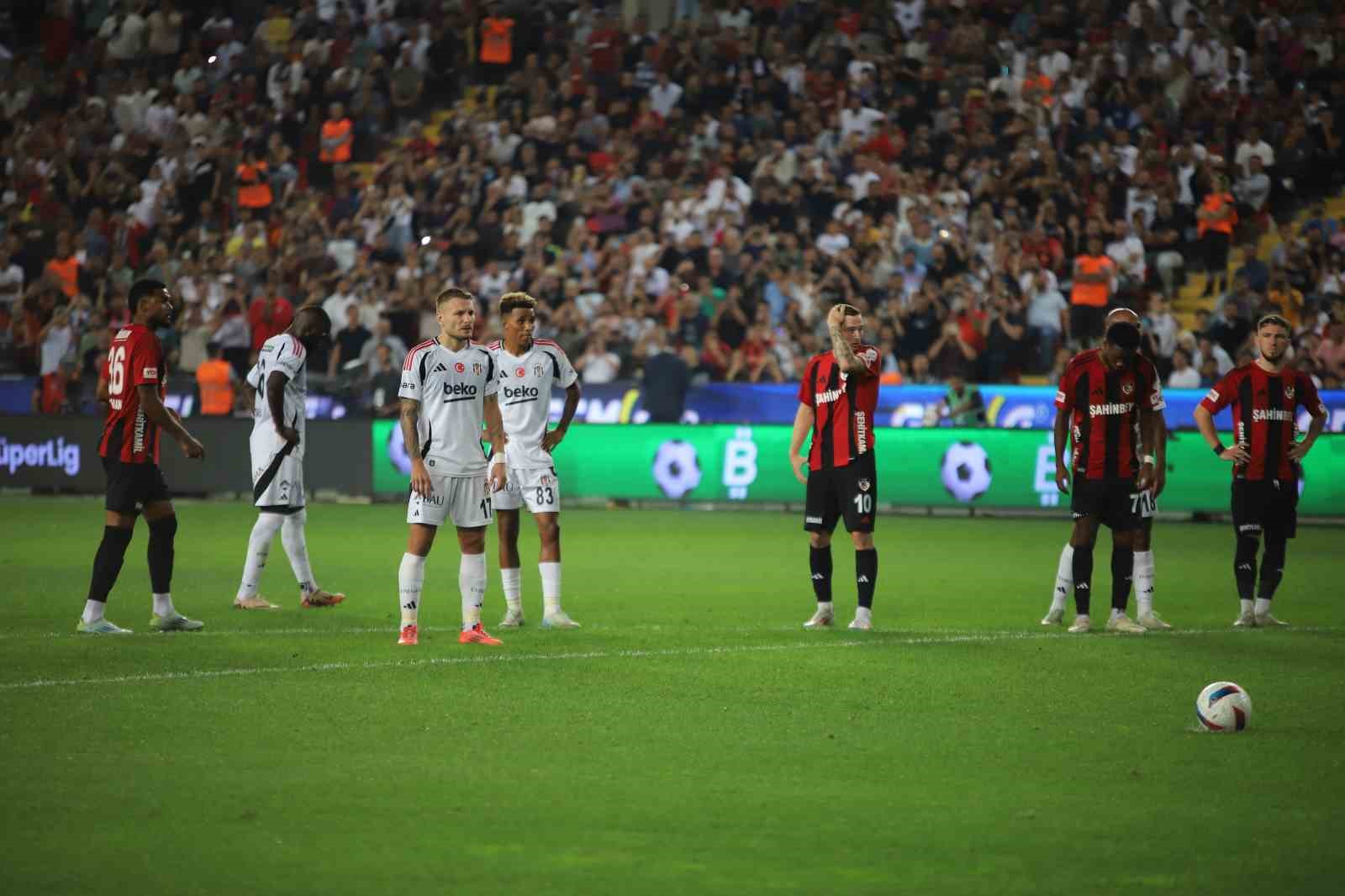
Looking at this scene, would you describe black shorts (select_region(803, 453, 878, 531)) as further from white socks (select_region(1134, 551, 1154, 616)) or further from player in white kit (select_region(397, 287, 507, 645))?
player in white kit (select_region(397, 287, 507, 645))

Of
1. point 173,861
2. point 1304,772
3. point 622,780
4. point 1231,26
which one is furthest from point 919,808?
point 1231,26

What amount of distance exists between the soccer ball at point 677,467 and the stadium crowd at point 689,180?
1.92m

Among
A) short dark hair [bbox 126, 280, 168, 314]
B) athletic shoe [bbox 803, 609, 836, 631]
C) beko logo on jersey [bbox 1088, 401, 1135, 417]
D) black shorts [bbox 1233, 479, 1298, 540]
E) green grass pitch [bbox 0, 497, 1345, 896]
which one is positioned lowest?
green grass pitch [bbox 0, 497, 1345, 896]

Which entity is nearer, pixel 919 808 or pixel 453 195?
pixel 919 808

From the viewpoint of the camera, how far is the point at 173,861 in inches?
244

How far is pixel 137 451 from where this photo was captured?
12.4 metres

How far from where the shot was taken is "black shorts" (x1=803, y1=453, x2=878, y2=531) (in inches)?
509

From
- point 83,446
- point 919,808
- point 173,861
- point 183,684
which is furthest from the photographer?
point 83,446

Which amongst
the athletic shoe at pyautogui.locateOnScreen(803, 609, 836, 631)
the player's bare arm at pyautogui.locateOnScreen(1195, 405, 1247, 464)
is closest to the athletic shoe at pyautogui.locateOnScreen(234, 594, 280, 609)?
the athletic shoe at pyautogui.locateOnScreen(803, 609, 836, 631)

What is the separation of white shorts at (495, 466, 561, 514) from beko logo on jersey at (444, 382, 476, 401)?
4.13ft

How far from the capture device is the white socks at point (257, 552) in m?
14.2

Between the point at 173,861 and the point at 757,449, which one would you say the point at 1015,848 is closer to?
the point at 173,861

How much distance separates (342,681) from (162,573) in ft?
9.47

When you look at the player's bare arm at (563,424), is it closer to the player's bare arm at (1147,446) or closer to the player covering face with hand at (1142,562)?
the player covering face with hand at (1142,562)
